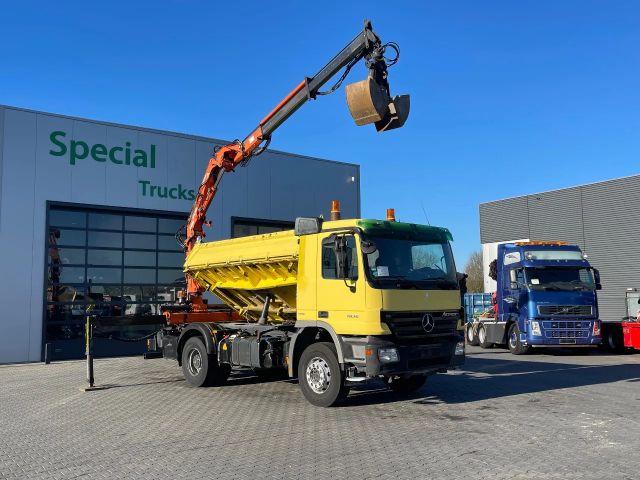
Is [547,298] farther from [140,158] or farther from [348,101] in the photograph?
[140,158]

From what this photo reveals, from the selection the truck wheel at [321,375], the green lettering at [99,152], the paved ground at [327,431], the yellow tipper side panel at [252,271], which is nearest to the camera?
the paved ground at [327,431]

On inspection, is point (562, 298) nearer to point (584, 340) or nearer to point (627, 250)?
point (584, 340)

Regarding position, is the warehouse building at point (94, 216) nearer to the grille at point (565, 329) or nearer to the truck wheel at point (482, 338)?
the truck wheel at point (482, 338)

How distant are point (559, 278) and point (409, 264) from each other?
996 centimetres

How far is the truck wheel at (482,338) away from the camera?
20092 mm

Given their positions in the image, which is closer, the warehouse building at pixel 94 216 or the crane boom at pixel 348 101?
the crane boom at pixel 348 101

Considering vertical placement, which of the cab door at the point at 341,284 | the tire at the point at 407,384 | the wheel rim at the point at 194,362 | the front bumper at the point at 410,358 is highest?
the cab door at the point at 341,284

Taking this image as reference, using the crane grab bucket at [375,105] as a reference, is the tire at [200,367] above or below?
below

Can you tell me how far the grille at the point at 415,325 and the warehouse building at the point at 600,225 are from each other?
76.4ft

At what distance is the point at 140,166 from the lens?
64.2 feet

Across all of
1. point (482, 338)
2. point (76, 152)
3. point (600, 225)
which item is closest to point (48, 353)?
point (76, 152)

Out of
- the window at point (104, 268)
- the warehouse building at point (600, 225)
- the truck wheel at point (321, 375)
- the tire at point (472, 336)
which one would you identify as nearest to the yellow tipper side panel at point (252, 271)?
the truck wheel at point (321, 375)

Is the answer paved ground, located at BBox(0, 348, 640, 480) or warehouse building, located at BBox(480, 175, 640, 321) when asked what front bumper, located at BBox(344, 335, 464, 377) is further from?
warehouse building, located at BBox(480, 175, 640, 321)

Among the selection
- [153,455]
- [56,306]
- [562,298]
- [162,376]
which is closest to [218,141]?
[56,306]
